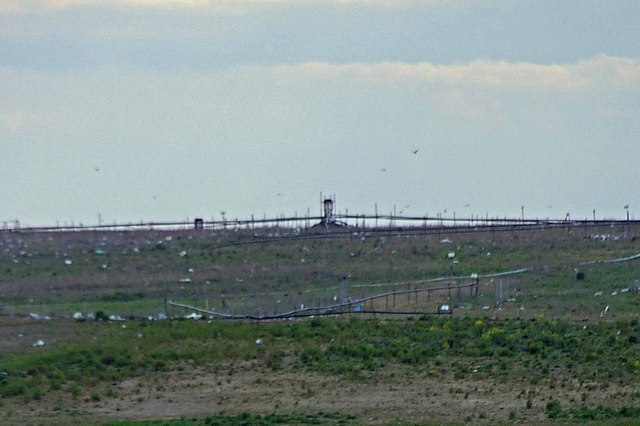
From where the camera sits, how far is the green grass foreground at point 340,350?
2801 cm

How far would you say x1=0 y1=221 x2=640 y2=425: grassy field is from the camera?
82.4 ft

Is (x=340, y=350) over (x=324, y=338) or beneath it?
beneath

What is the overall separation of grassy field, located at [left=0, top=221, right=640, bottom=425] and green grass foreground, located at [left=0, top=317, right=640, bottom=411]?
65mm

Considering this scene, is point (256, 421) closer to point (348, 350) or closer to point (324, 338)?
point (348, 350)

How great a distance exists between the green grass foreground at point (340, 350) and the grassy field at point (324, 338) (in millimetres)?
65

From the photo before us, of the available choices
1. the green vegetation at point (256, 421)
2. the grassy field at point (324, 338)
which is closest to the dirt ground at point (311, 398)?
the grassy field at point (324, 338)

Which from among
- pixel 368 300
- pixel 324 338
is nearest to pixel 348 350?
pixel 324 338

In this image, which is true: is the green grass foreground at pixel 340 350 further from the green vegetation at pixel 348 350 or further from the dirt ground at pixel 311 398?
the dirt ground at pixel 311 398

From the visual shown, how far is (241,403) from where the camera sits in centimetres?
2570

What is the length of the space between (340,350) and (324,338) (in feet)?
5.10

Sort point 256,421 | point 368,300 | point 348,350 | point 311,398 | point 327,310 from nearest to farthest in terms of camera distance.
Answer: point 256,421 → point 311,398 → point 348,350 → point 327,310 → point 368,300

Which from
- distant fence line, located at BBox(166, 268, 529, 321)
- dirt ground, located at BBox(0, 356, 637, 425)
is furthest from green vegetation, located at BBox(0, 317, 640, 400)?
distant fence line, located at BBox(166, 268, 529, 321)

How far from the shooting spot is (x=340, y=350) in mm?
31031

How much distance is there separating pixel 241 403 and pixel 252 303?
14497mm
